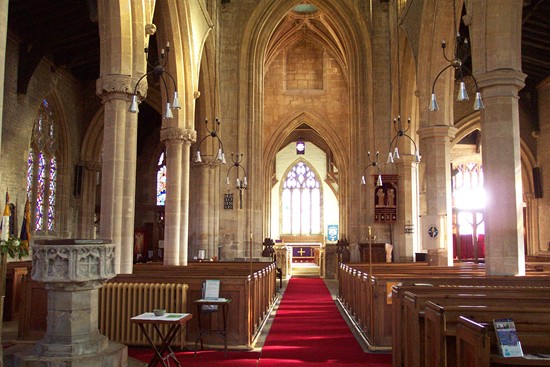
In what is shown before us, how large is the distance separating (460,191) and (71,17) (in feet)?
65.5

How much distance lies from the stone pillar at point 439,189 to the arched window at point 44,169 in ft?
40.8

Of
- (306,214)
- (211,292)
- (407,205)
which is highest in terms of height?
(306,214)

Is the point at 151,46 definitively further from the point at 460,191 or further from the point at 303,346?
the point at 460,191

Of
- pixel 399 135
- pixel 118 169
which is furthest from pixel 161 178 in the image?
pixel 118 169

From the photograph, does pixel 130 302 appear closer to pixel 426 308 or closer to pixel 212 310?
pixel 212 310

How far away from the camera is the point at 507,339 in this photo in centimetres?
353

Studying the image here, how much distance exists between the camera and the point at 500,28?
29.6 ft

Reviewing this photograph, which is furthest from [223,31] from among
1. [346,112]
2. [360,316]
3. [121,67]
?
[360,316]

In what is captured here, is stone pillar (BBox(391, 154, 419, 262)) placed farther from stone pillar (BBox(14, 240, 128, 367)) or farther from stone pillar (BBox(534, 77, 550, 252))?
stone pillar (BBox(14, 240, 128, 367))

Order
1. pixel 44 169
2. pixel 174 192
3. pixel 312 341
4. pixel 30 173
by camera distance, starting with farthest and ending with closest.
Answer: pixel 44 169, pixel 30 173, pixel 174 192, pixel 312 341

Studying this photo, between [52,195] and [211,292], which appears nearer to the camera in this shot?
[211,292]

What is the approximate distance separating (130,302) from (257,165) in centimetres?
1283

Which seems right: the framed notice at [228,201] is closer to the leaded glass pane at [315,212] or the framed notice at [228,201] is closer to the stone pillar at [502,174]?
the stone pillar at [502,174]

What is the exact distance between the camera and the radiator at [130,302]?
24.3ft
